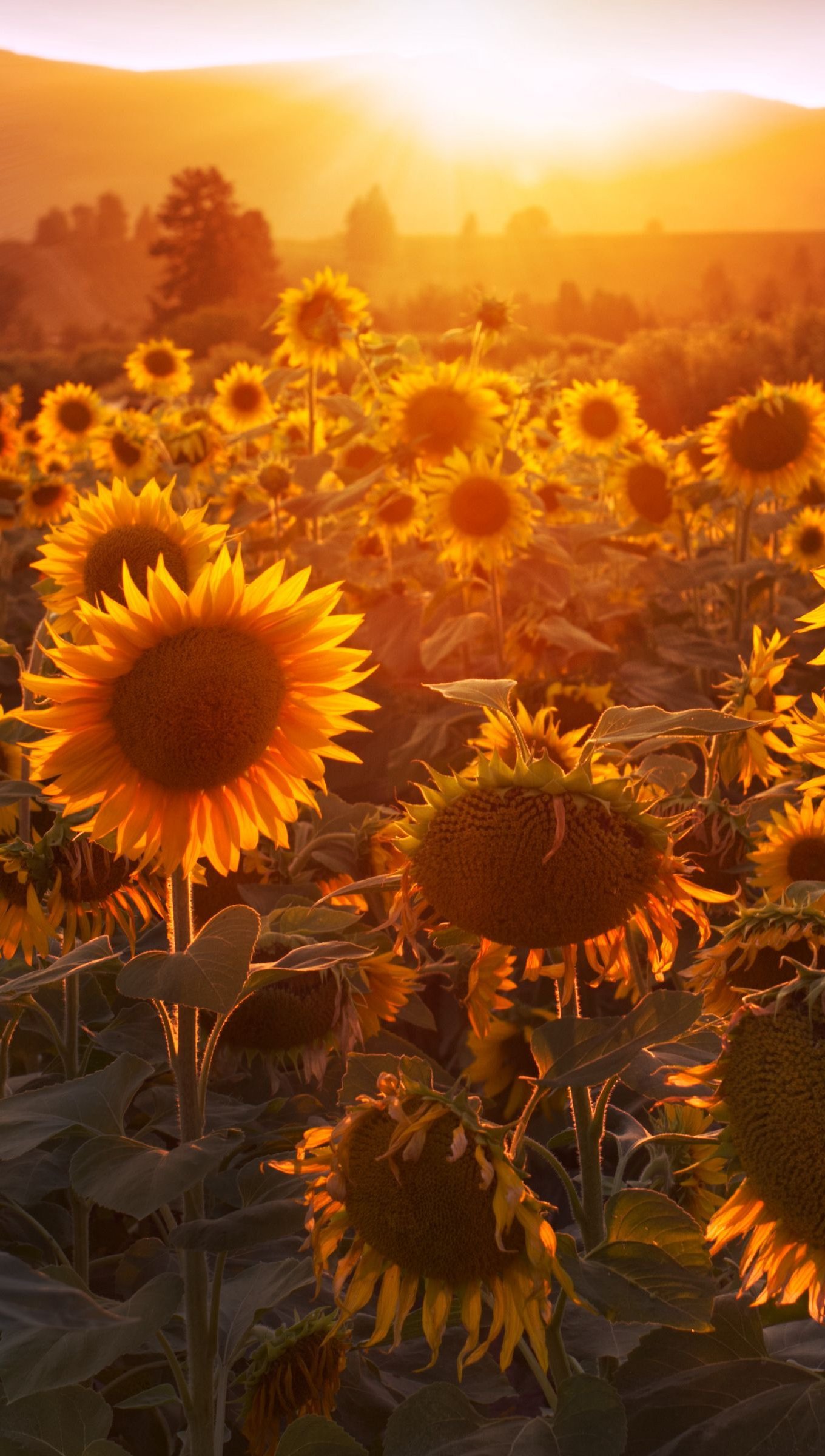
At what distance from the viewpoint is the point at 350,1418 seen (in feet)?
6.05

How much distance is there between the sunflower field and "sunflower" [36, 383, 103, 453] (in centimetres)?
797

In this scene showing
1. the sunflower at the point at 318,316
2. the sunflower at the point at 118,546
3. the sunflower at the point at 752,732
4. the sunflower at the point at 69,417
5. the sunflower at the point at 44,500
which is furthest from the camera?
the sunflower at the point at 69,417

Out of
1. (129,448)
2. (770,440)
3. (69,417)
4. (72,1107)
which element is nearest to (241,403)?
(129,448)

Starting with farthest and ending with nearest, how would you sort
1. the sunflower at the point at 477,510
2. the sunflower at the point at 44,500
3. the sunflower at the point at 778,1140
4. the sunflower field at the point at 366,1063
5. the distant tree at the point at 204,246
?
the distant tree at the point at 204,246, the sunflower at the point at 44,500, the sunflower at the point at 477,510, the sunflower field at the point at 366,1063, the sunflower at the point at 778,1140

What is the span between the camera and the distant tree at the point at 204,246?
Result: 52.5 m

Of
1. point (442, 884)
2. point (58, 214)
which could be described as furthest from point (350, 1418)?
point (58, 214)

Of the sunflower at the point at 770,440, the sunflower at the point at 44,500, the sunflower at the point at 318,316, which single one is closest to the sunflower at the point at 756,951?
the sunflower at the point at 770,440

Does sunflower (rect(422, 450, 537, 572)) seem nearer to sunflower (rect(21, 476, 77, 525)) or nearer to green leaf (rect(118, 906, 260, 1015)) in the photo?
green leaf (rect(118, 906, 260, 1015))

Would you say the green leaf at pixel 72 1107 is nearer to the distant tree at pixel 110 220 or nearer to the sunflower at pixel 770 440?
the sunflower at pixel 770 440

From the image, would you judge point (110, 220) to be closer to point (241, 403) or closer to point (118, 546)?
point (241, 403)

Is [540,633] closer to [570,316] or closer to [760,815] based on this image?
[760,815]

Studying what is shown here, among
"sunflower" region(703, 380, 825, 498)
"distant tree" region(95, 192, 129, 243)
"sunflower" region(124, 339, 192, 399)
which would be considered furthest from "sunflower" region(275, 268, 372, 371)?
"distant tree" region(95, 192, 129, 243)

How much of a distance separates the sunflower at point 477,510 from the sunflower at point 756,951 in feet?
9.78

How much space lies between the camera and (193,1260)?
5.48ft
